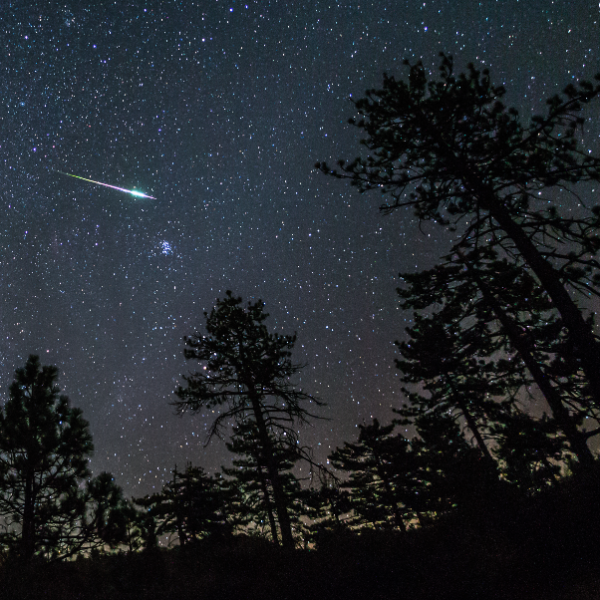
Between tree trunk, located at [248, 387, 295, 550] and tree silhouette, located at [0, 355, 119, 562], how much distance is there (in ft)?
15.6

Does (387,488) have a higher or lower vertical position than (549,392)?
higher

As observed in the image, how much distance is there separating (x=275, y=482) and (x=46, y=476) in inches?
278

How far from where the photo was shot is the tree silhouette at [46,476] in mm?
10039

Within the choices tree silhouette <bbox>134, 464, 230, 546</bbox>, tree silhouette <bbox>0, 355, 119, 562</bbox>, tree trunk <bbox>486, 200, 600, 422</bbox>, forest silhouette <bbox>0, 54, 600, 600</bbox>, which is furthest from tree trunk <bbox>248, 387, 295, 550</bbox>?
tree silhouette <bbox>134, 464, 230, 546</bbox>

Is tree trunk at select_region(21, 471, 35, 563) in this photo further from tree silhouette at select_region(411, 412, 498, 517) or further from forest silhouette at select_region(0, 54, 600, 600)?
tree silhouette at select_region(411, 412, 498, 517)

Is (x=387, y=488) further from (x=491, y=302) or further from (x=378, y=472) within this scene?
(x=491, y=302)

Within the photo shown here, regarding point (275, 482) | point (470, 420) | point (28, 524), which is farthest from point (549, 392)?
point (28, 524)

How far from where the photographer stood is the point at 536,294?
8516 mm

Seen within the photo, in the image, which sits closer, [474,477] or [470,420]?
[474,477]

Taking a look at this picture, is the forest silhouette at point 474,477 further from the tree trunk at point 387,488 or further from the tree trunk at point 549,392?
the tree trunk at point 387,488

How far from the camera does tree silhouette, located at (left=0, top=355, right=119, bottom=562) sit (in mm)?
10039

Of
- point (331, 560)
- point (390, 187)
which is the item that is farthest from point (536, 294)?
point (331, 560)

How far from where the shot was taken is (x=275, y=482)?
11.0 meters

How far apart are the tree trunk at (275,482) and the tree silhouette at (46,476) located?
4743mm
